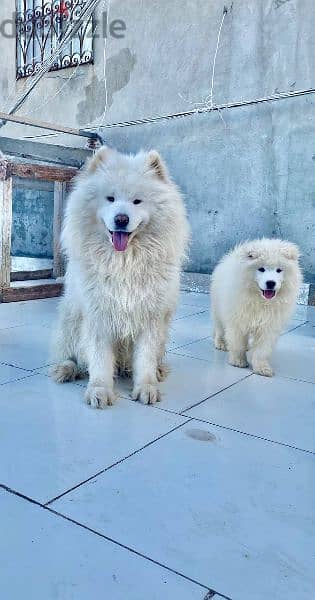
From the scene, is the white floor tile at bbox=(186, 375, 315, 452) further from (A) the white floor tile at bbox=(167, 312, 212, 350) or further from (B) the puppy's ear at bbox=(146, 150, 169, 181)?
(B) the puppy's ear at bbox=(146, 150, 169, 181)

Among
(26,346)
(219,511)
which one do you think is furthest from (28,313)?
(219,511)

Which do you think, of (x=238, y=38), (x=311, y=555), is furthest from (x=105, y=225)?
(x=238, y=38)

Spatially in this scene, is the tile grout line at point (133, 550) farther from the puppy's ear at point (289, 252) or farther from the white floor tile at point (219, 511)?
the puppy's ear at point (289, 252)

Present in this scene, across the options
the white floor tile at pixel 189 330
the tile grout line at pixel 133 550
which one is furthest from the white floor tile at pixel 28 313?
the tile grout line at pixel 133 550

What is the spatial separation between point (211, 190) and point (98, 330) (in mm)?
3440

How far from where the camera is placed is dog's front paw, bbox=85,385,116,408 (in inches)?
69.7

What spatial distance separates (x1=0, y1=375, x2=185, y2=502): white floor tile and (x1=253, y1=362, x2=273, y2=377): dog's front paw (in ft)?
2.39

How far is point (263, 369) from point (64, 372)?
99cm

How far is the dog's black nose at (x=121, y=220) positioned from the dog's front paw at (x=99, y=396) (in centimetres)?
66

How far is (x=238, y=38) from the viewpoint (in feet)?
14.9

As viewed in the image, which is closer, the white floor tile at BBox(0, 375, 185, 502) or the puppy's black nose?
the white floor tile at BBox(0, 375, 185, 502)

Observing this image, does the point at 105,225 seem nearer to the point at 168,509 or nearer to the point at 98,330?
the point at 98,330

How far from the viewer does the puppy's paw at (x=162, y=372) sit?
216 cm

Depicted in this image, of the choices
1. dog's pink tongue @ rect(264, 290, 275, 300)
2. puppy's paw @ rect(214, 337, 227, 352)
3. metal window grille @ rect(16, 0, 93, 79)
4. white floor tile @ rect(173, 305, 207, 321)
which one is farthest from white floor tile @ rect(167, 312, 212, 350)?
metal window grille @ rect(16, 0, 93, 79)
